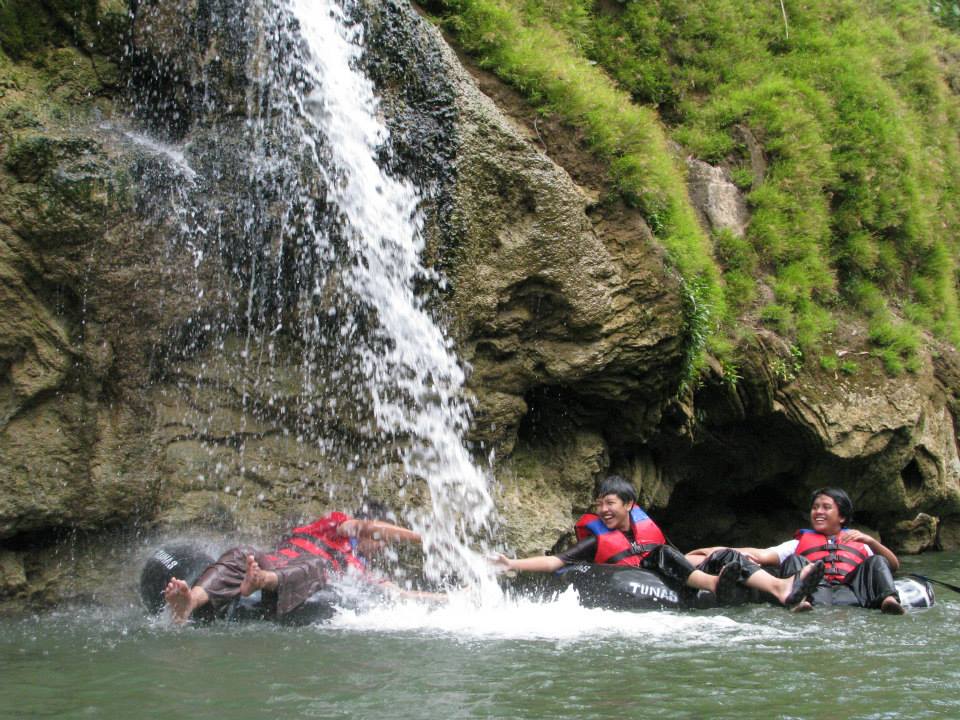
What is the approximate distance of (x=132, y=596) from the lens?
6.24 metres

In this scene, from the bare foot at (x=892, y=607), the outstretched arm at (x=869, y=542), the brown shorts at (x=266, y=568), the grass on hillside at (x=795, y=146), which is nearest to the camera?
the brown shorts at (x=266, y=568)

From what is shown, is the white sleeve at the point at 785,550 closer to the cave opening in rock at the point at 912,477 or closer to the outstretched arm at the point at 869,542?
the outstretched arm at the point at 869,542

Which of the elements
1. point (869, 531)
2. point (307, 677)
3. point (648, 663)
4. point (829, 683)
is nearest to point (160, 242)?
point (307, 677)

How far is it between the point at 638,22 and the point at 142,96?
6.16 meters

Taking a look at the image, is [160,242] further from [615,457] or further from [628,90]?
[628,90]

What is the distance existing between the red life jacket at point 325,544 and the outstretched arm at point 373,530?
0.04m

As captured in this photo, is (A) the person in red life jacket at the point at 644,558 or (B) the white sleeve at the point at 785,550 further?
(B) the white sleeve at the point at 785,550

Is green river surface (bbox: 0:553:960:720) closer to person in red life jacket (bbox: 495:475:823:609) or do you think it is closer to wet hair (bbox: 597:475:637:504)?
person in red life jacket (bbox: 495:475:823:609)

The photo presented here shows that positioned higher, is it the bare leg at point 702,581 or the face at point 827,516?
the face at point 827,516

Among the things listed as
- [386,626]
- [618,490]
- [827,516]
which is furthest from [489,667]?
[827,516]

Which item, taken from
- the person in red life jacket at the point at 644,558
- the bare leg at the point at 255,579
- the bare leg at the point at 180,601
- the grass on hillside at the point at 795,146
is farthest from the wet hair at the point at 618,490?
the bare leg at the point at 180,601

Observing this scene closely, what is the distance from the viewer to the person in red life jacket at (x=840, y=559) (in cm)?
618

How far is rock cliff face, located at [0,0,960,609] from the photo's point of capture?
236 inches

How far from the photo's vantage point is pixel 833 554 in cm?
664
